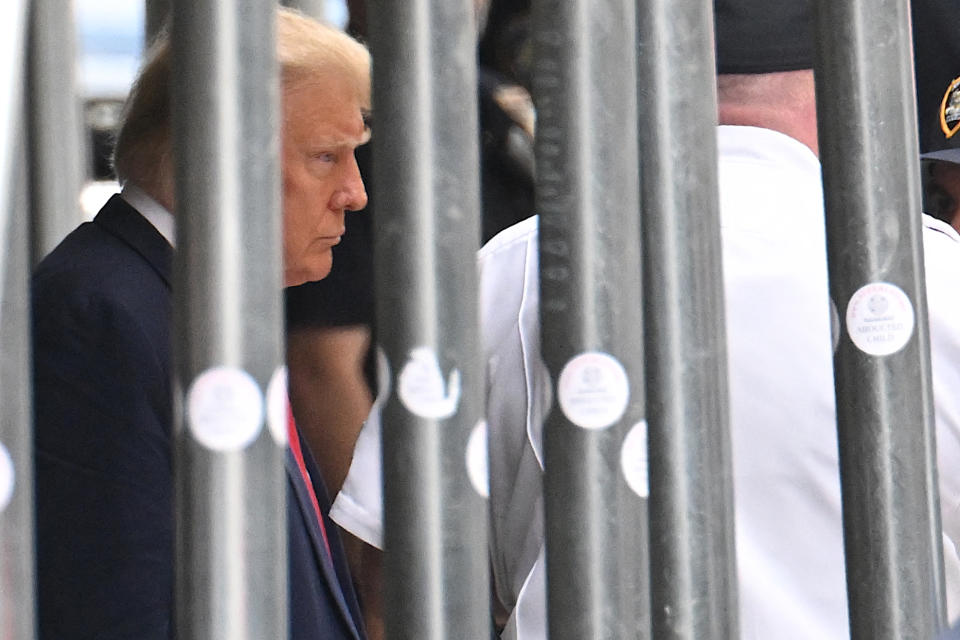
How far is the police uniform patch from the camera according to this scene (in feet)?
6.98

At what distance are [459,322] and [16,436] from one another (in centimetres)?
31

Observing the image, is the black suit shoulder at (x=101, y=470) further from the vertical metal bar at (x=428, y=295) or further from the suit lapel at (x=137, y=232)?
the vertical metal bar at (x=428, y=295)

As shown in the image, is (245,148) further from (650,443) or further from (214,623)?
(650,443)

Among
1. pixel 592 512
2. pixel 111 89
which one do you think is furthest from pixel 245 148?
pixel 111 89

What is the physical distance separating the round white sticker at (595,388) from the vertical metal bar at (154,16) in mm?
1419

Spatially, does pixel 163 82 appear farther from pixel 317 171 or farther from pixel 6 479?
pixel 6 479

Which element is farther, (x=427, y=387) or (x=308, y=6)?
(x=308, y=6)

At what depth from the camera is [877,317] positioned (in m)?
1.27

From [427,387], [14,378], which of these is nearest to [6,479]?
[14,378]

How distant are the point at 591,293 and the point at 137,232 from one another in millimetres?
1206

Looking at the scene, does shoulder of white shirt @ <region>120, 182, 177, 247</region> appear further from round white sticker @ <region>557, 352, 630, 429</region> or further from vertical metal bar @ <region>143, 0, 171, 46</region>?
round white sticker @ <region>557, 352, 630, 429</region>

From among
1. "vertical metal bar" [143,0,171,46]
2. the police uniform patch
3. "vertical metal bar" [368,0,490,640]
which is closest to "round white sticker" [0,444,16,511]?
"vertical metal bar" [368,0,490,640]

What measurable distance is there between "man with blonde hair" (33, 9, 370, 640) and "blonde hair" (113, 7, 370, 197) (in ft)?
0.04

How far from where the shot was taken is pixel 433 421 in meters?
1.15
